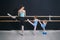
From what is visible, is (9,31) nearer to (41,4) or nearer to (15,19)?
(15,19)

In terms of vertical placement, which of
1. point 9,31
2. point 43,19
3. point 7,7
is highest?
point 7,7

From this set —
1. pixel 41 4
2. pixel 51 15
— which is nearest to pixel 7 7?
pixel 41 4

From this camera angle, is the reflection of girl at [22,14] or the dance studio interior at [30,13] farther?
the dance studio interior at [30,13]

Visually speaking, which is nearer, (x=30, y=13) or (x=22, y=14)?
(x=22, y=14)

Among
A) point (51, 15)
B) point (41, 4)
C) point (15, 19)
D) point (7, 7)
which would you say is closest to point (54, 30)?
point (51, 15)

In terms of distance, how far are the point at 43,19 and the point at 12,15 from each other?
132 centimetres

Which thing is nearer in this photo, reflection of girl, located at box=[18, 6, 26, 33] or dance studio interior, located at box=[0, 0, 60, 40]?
reflection of girl, located at box=[18, 6, 26, 33]

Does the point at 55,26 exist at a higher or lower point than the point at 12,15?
lower

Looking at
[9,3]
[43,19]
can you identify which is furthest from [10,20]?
[43,19]

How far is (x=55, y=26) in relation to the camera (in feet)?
24.5

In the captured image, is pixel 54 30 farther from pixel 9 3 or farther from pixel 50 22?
pixel 9 3

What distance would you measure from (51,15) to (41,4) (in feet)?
2.07

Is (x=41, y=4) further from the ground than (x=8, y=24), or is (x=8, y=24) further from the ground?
(x=41, y=4)

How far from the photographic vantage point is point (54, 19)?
24.6 feet
